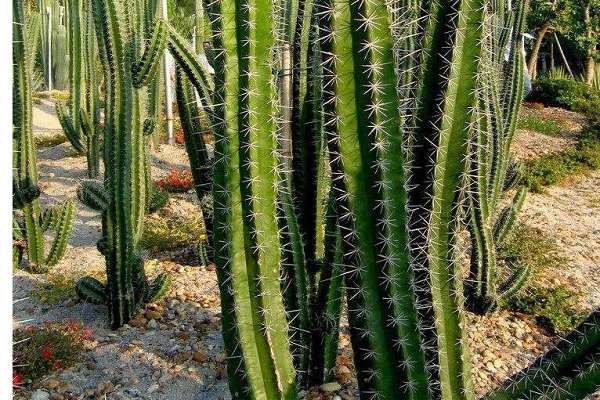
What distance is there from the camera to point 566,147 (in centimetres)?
909

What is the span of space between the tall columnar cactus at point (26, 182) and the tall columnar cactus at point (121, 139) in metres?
0.93

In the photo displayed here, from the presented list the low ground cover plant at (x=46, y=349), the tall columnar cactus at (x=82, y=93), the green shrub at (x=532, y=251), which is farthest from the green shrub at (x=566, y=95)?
the low ground cover plant at (x=46, y=349)

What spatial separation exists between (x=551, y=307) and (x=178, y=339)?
105 inches

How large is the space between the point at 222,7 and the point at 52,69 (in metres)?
12.0

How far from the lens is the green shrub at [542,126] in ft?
33.2

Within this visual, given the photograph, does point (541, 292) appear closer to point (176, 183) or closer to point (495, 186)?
point (495, 186)

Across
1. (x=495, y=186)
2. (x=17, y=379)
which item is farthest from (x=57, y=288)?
(x=495, y=186)

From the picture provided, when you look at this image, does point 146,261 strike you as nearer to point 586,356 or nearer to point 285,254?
point 285,254

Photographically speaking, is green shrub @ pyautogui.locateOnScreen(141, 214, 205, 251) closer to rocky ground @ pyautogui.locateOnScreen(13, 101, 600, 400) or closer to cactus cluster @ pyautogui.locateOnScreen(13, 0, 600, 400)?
rocky ground @ pyautogui.locateOnScreen(13, 101, 600, 400)

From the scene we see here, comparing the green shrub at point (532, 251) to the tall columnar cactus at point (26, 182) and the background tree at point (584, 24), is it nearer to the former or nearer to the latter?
the tall columnar cactus at point (26, 182)

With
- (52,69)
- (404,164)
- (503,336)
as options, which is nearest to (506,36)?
(503,336)

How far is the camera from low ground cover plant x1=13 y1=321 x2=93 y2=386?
127 inches

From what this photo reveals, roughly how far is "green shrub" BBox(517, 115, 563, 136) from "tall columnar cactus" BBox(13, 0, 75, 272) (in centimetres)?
819

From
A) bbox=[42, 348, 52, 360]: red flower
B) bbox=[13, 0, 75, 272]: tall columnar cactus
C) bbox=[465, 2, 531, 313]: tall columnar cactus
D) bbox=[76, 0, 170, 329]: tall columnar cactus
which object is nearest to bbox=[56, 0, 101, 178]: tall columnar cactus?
bbox=[13, 0, 75, 272]: tall columnar cactus
